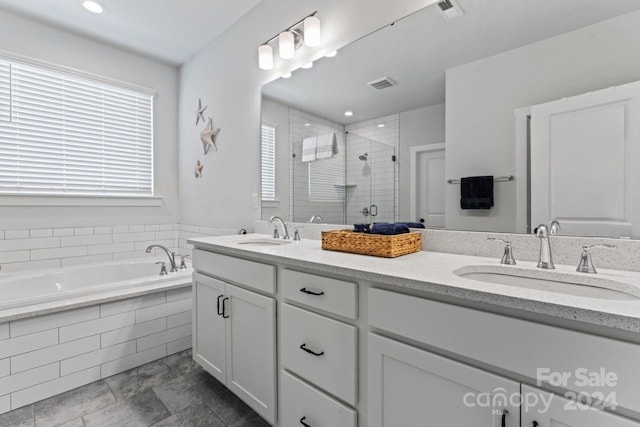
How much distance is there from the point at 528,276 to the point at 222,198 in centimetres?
239

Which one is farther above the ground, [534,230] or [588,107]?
[588,107]

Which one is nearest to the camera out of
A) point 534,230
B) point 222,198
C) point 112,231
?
point 534,230

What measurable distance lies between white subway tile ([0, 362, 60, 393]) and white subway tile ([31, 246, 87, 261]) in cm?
121

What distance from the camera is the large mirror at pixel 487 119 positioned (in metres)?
1.05

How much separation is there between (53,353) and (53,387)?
198 mm

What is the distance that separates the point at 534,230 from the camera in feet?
3.94

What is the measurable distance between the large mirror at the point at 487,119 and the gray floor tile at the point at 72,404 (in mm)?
1710

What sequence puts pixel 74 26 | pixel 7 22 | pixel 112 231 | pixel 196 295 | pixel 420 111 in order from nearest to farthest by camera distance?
1. pixel 420 111
2. pixel 196 295
3. pixel 7 22
4. pixel 74 26
5. pixel 112 231

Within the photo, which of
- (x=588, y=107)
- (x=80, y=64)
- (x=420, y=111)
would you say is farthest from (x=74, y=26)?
(x=588, y=107)

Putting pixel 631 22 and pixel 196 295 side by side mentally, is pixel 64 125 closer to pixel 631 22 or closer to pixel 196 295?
pixel 196 295

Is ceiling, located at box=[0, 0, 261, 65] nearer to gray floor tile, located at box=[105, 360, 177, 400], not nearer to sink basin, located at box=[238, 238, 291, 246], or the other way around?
sink basin, located at box=[238, 238, 291, 246]

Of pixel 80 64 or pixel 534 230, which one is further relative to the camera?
pixel 80 64

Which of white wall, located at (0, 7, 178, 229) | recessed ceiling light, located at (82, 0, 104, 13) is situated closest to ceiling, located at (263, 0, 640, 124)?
recessed ceiling light, located at (82, 0, 104, 13)

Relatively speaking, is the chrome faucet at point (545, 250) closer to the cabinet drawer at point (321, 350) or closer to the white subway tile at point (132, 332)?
the cabinet drawer at point (321, 350)
